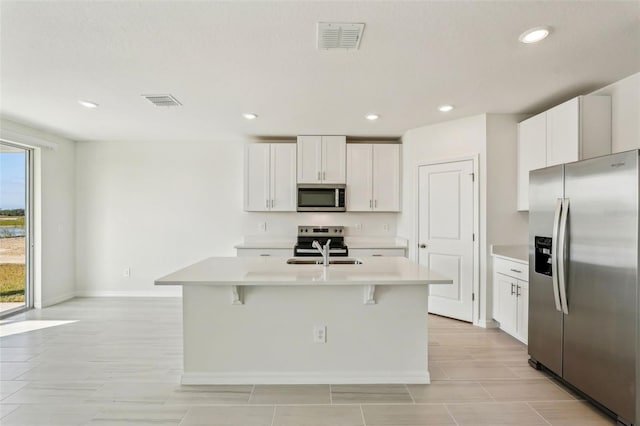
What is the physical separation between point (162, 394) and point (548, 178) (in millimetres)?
3243

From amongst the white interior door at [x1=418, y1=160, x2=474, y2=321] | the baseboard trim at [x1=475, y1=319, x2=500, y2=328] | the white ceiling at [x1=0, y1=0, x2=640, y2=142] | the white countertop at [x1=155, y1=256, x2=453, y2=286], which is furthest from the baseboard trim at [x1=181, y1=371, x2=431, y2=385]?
the white ceiling at [x1=0, y1=0, x2=640, y2=142]

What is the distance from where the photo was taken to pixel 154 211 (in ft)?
16.8

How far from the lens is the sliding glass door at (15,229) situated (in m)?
4.16

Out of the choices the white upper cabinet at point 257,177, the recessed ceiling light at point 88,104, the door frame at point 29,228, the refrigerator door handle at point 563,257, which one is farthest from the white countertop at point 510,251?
the door frame at point 29,228

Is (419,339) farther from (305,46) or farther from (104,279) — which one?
(104,279)

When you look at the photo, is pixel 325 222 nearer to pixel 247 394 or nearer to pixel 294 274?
pixel 294 274

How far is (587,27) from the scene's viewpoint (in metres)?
1.98

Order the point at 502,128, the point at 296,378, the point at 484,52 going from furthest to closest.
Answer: the point at 502,128 < the point at 296,378 < the point at 484,52

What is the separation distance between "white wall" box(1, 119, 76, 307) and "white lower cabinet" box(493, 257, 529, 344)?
574 cm

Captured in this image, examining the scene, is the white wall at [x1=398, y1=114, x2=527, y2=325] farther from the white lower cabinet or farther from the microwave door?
the microwave door

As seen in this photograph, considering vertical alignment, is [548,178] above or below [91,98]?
below

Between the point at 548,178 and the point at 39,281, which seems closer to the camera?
the point at 548,178

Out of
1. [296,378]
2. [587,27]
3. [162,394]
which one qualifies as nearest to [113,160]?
[162,394]

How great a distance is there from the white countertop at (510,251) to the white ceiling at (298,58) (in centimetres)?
149
